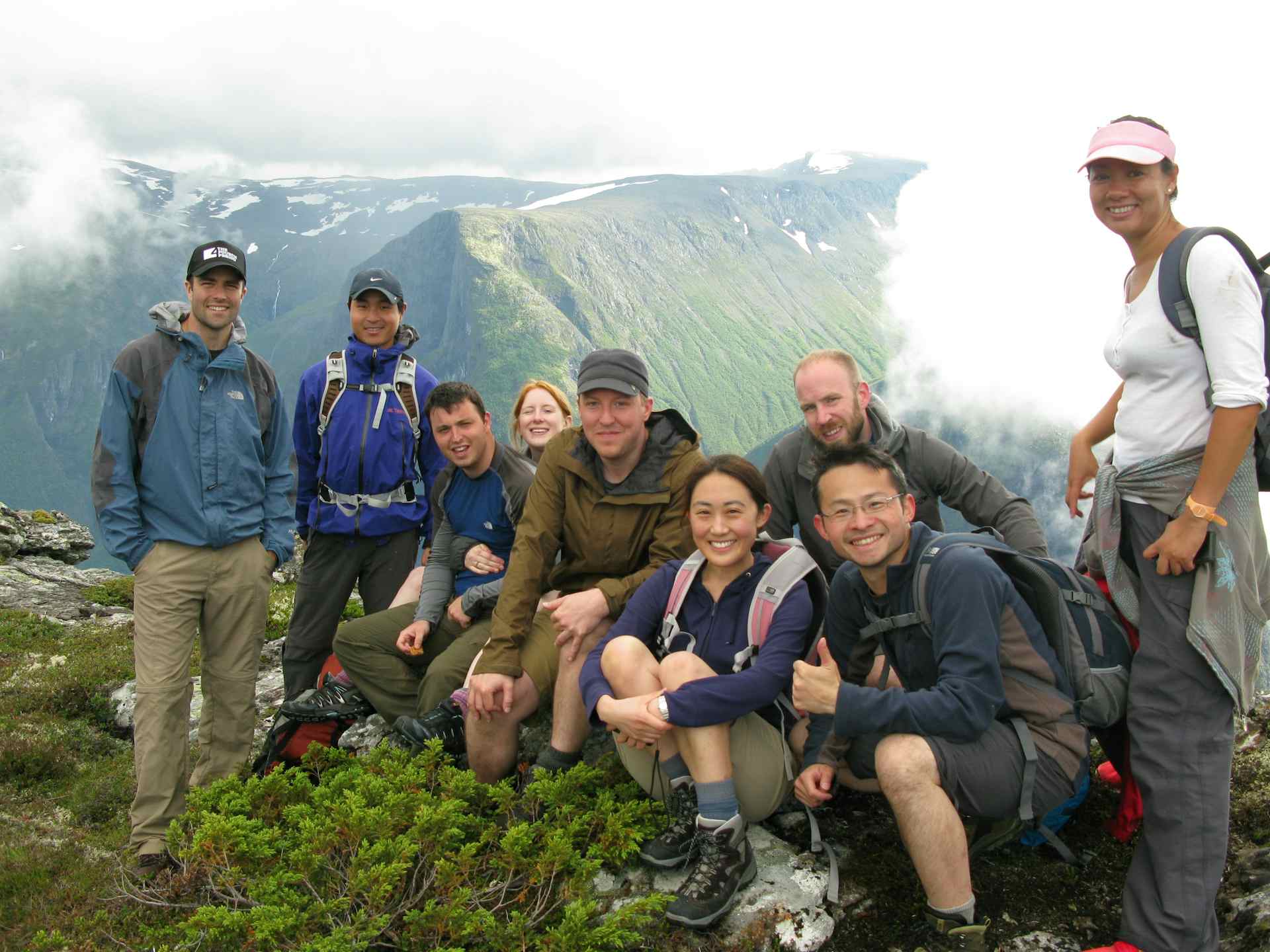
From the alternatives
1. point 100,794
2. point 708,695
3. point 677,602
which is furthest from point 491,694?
point 100,794

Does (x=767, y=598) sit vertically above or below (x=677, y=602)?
above

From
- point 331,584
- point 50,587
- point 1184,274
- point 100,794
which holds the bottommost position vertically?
point 50,587

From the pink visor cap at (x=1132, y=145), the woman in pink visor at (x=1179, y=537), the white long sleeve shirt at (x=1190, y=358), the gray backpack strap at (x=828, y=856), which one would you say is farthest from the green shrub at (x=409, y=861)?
the pink visor cap at (x=1132, y=145)

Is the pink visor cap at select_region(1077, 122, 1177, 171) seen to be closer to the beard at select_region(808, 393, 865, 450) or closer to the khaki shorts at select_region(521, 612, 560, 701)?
the beard at select_region(808, 393, 865, 450)

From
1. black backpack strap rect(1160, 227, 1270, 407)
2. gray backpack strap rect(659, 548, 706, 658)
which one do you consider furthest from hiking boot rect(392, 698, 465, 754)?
black backpack strap rect(1160, 227, 1270, 407)

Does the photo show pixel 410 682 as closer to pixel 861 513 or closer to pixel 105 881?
pixel 105 881

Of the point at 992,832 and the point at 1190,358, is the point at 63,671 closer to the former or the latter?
the point at 992,832

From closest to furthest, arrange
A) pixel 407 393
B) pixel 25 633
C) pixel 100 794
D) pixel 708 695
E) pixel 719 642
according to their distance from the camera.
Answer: pixel 708 695, pixel 719 642, pixel 407 393, pixel 100 794, pixel 25 633

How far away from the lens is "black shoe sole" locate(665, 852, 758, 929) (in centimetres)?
439

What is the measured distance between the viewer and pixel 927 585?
436 centimetres

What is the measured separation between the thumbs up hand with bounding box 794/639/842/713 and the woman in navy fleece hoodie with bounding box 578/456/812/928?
0.40 m

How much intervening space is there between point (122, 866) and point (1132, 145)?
26.8ft

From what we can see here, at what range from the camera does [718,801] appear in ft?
15.2

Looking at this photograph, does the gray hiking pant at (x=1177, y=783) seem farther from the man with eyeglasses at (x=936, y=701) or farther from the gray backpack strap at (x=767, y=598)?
the gray backpack strap at (x=767, y=598)
